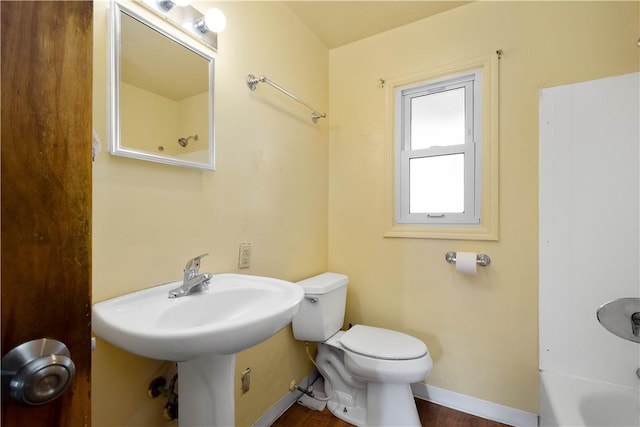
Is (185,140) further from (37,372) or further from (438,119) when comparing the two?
(438,119)

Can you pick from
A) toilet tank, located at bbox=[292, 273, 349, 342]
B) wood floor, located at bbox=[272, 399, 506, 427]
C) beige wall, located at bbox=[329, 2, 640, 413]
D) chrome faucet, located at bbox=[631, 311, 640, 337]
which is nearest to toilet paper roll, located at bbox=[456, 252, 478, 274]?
beige wall, located at bbox=[329, 2, 640, 413]

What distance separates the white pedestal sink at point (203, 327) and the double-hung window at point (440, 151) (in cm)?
112

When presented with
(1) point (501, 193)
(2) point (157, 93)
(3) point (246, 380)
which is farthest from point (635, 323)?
(2) point (157, 93)

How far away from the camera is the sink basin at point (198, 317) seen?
662 mm

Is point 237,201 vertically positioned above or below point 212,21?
below

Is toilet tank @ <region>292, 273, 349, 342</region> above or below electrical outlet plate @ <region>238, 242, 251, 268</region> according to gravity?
below

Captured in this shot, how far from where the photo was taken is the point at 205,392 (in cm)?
90

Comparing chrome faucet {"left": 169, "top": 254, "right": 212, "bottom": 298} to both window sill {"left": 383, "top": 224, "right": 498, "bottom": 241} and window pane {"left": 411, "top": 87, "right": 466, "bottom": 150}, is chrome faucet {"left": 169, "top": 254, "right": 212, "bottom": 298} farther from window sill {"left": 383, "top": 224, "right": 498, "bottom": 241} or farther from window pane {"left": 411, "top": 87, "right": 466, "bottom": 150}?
window pane {"left": 411, "top": 87, "right": 466, "bottom": 150}

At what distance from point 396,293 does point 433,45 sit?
1.58m

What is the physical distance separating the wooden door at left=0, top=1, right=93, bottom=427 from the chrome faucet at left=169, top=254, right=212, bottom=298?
62cm

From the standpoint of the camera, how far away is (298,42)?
Result: 5.75 ft

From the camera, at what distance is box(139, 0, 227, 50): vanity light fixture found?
99 centimetres

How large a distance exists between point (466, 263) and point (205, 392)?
1.38m

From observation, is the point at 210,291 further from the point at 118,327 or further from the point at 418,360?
the point at 418,360
